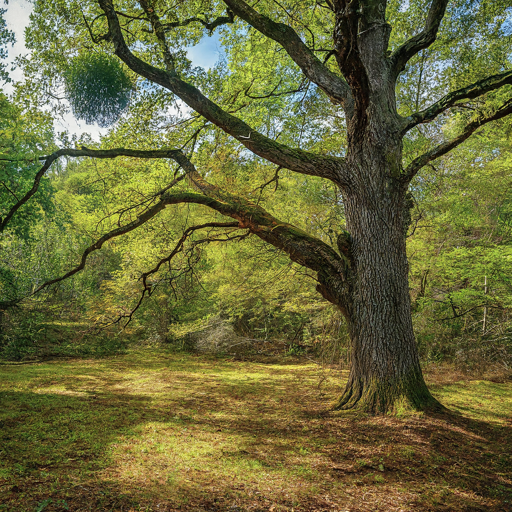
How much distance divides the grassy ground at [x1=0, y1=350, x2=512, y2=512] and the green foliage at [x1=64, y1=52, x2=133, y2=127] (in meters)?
3.64

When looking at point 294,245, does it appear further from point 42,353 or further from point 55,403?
point 42,353

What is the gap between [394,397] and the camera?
4363 millimetres

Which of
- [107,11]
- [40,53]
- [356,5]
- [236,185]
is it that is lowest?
[236,185]

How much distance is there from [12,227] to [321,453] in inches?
381

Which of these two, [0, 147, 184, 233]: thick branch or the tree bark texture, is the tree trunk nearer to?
the tree bark texture

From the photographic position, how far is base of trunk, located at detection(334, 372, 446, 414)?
4.32m

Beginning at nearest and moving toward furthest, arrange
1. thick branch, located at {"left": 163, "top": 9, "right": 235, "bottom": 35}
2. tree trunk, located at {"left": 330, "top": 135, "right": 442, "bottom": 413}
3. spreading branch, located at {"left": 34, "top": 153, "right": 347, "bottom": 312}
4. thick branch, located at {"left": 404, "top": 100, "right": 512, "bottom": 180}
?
thick branch, located at {"left": 404, "top": 100, "right": 512, "bottom": 180}
tree trunk, located at {"left": 330, "top": 135, "right": 442, "bottom": 413}
spreading branch, located at {"left": 34, "top": 153, "right": 347, "bottom": 312}
thick branch, located at {"left": 163, "top": 9, "right": 235, "bottom": 35}

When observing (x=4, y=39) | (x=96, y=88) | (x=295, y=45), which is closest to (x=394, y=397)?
(x=295, y=45)

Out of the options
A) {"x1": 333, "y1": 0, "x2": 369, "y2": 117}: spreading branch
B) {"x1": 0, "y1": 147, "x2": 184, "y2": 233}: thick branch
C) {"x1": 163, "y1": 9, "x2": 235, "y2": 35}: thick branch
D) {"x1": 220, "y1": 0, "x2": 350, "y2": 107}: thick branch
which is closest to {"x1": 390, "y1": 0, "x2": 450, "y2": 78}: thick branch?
{"x1": 220, "y1": 0, "x2": 350, "y2": 107}: thick branch

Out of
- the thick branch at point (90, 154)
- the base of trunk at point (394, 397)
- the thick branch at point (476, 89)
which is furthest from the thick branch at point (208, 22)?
the base of trunk at point (394, 397)

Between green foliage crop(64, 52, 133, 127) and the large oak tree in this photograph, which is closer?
green foliage crop(64, 52, 133, 127)

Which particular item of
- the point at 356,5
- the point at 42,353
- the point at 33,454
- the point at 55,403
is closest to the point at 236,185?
the point at 356,5

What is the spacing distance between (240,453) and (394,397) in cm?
209

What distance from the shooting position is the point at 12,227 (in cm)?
946
